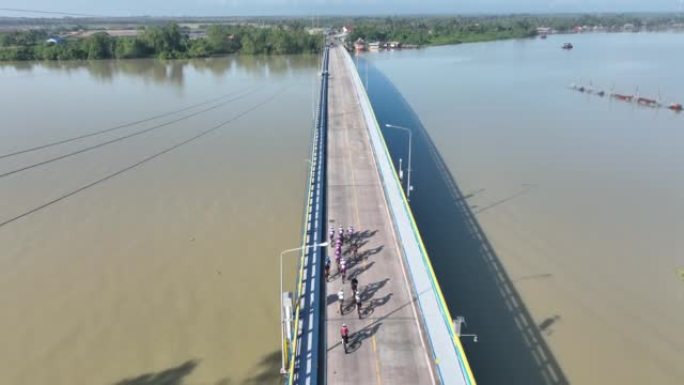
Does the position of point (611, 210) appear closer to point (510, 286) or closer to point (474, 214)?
point (474, 214)

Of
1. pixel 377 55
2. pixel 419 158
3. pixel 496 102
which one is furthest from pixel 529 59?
pixel 419 158

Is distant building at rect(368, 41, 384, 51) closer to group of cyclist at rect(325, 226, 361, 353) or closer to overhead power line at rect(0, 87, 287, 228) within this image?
overhead power line at rect(0, 87, 287, 228)

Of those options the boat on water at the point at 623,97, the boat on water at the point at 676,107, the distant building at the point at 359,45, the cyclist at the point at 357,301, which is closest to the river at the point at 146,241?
the cyclist at the point at 357,301

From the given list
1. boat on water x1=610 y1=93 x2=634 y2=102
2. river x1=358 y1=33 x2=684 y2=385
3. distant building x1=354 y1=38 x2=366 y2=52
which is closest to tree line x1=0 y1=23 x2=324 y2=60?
distant building x1=354 y1=38 x2=366 y2=52

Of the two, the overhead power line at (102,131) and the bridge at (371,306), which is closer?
the bridge at (371,306)

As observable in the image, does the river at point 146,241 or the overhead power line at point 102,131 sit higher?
the overhead power line at point 102,131

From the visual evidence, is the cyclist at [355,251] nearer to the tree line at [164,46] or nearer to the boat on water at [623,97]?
the boat on water at [623,97]

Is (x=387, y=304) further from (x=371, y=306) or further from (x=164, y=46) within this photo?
(x=164, y=46)
